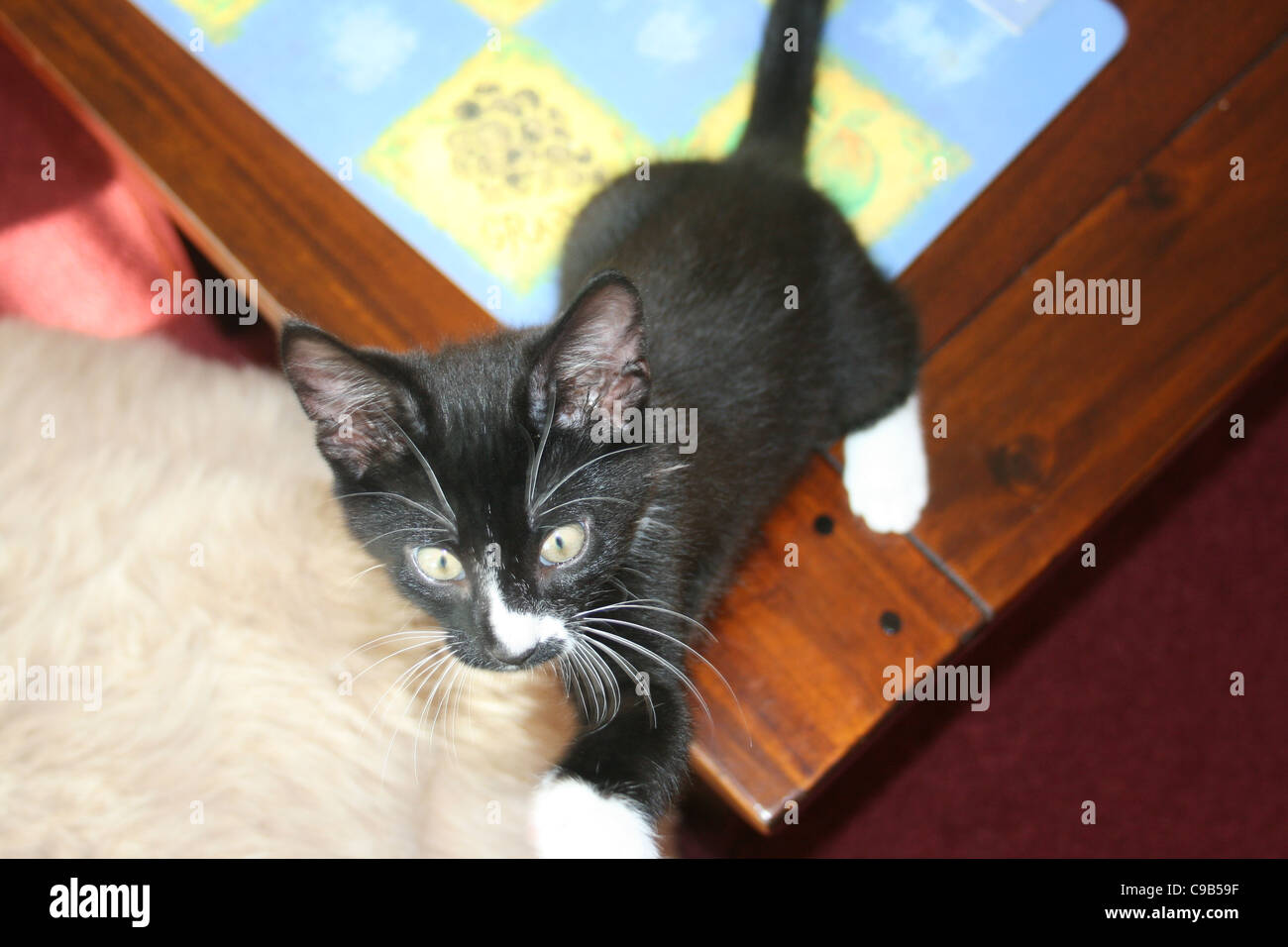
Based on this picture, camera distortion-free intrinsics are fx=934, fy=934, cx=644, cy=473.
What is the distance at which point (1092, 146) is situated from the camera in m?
1.16

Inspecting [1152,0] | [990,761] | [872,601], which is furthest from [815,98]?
[990,761]

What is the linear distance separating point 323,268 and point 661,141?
0.48 metres

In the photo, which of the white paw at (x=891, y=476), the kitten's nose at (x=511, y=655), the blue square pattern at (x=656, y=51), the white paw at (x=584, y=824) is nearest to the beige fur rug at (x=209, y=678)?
the white paw at (x=584, y=824)

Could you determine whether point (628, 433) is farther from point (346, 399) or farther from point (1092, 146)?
point (1092, 146)

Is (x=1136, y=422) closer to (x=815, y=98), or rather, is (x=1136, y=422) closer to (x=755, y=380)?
(x=755, y=380)

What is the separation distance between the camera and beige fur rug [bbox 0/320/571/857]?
79 centimetres

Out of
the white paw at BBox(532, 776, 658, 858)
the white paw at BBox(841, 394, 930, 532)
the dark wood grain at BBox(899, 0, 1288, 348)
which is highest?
the dark wood grain at BBox(899, 0, 1288, 348)

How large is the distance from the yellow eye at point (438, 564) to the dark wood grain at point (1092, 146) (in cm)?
64

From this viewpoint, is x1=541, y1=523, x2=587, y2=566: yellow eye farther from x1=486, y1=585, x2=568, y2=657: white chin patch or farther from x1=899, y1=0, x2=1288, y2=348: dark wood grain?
x1=899, y1=0, x2=1288, y2=348: dark wood grain

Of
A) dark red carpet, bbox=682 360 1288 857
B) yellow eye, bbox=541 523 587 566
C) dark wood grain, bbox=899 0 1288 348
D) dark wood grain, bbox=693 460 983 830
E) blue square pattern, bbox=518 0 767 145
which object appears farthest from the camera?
dark red carpet, bbox=682 360 1288 857

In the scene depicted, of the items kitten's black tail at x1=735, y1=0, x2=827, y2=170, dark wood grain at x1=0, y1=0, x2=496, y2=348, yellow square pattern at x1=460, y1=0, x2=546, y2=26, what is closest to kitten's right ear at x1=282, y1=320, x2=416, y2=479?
dark wood grain at x1=0, y1=0, x2=496, y2=348

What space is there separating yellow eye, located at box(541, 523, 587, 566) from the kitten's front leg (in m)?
0.17

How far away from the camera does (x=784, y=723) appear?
0.94m

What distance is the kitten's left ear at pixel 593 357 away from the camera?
72 centimetres
